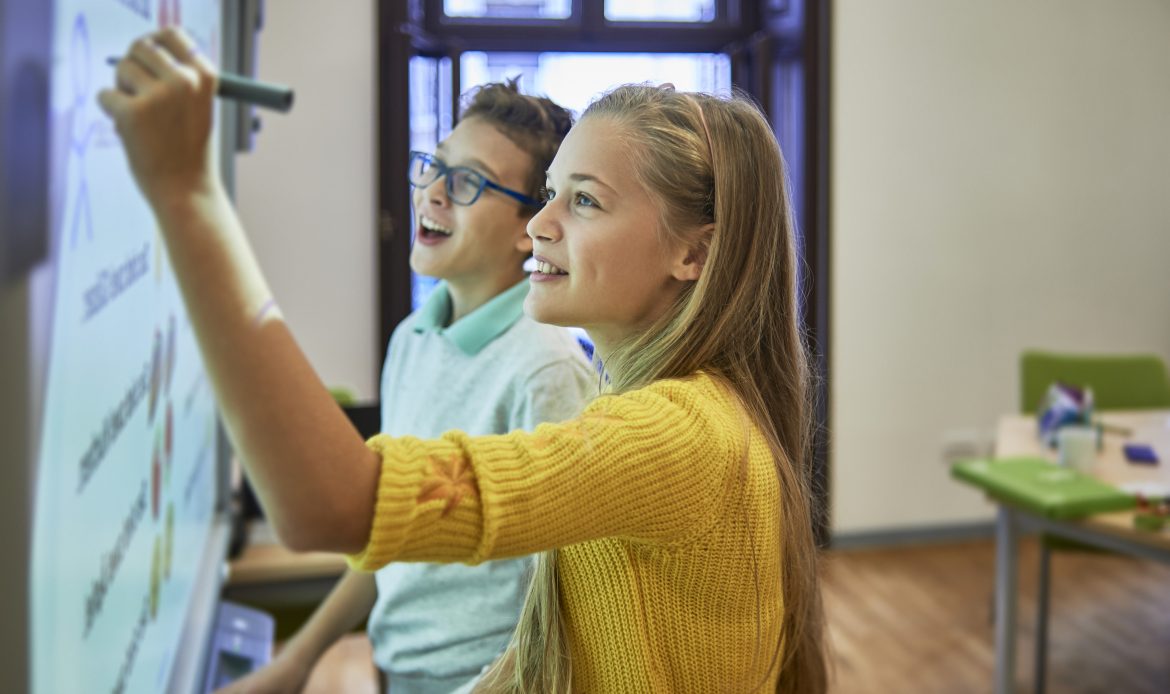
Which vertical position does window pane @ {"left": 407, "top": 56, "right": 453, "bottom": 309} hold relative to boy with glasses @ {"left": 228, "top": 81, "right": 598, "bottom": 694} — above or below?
above

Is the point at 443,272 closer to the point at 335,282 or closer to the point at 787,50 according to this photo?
the point at 335,282

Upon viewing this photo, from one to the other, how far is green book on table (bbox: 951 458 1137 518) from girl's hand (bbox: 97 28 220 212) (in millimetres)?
2432

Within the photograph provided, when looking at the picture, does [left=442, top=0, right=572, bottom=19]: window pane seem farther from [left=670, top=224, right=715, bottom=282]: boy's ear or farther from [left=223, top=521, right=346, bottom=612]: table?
[left=670, top=224, right=715, bottom=282]: boy's ear

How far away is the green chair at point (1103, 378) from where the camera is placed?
12.4ft

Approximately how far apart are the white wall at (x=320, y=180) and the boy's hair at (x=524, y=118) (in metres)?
2.94

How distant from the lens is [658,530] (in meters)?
0.80

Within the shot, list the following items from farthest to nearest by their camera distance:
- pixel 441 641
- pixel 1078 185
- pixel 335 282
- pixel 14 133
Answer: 1. pixel 1078 185
2. pixel 335 282
3. pixel 441 641
4. pixel 14 133

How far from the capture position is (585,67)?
4547 millimetres

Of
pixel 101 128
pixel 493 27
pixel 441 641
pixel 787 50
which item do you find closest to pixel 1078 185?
pixel 787 50

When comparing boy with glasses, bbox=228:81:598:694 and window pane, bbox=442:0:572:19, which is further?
window pane, bbox=442:0:572:19

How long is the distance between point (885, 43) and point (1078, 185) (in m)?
1.15

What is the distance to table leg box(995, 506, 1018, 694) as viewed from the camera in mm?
2939

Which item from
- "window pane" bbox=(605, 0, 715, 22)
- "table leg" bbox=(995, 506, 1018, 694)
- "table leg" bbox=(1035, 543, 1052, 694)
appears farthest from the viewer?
"window pane" bbox=(605, 0, 715, 22)

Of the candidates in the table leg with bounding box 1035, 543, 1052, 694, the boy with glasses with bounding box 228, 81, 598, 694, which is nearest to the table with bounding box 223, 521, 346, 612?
the boy with glasses with bounding box 228, 81, 598, 694
